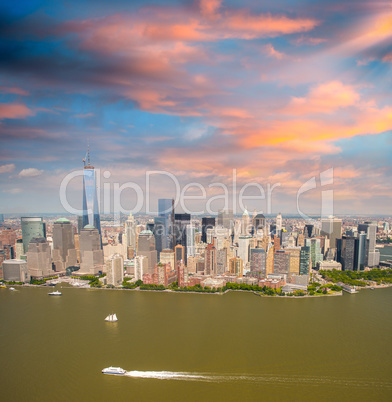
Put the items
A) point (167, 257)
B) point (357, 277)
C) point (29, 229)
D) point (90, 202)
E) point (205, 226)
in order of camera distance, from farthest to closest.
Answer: point (205, 226)
point (90, 202)
point (29, 229)
point (167, 257)
point (357, 277)

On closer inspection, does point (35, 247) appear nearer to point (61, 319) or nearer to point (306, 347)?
point (61, 319)

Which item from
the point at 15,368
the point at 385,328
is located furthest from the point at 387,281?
the point at 15,368

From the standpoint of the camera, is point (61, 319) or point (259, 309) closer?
point (61, 319)

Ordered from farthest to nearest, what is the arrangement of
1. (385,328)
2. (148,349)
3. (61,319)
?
(61,319) < (385,328) < (148,349)

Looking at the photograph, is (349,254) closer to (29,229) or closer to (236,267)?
(236,267)

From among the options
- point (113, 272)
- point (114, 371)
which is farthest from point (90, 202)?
point (114, 371)

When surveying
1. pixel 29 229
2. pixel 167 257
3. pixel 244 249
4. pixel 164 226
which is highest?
pixel 29 229

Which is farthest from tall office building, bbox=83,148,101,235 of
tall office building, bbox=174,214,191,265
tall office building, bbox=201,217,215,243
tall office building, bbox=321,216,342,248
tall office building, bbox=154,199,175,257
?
tall office building, bbox=321,216,342,248
